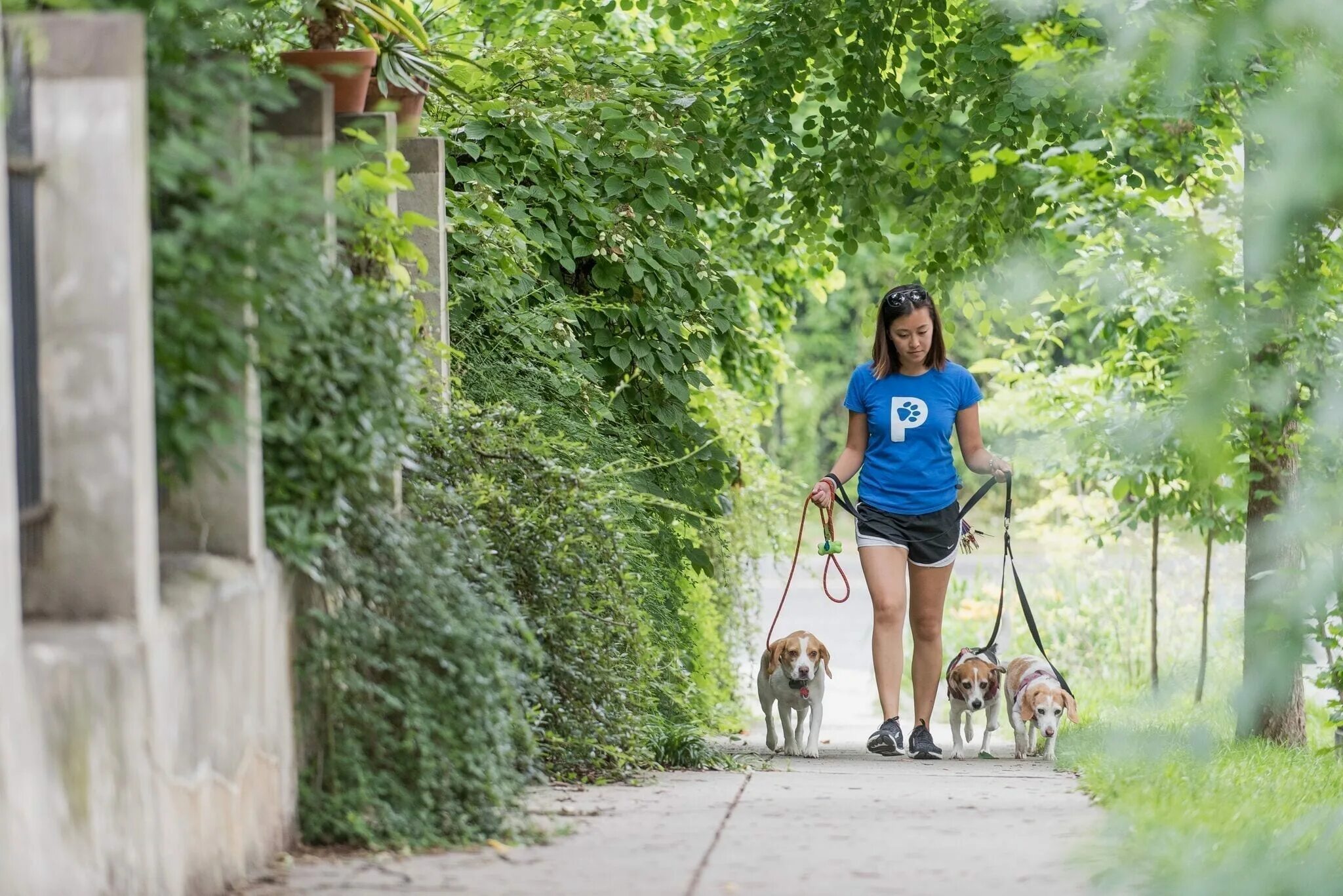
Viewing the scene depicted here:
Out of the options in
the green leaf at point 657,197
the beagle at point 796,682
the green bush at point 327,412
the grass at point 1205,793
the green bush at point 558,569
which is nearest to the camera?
the grass at point 1205,793

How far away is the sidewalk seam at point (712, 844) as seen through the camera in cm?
362

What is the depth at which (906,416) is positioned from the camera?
22.1 ft

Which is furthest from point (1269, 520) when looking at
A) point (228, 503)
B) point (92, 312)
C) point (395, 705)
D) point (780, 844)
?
point (92, 312)

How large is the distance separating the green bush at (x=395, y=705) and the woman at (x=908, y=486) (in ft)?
9.13

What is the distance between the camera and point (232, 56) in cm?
369

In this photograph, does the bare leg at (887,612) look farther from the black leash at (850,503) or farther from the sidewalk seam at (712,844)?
the sidewalk seam at (712,844)

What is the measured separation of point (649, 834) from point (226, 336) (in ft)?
6.02

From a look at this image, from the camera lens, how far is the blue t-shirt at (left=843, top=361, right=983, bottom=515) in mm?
6707

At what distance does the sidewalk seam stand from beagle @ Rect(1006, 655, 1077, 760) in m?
1.93

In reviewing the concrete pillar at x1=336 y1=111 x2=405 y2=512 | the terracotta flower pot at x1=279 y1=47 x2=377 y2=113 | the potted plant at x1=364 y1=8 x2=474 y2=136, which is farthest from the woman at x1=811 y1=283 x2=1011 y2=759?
the terracotta flower pot at x1=279 y1=47 x2=377 y2=113

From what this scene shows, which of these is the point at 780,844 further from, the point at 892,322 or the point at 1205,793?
the point at 892,322

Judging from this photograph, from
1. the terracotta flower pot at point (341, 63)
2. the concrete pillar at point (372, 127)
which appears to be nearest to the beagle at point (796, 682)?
the concrete pillar at point (372, 127)

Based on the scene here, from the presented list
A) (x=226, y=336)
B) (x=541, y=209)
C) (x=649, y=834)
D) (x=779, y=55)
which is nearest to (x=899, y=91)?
(x=779, y=55)

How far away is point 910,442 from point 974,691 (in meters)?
1.43
